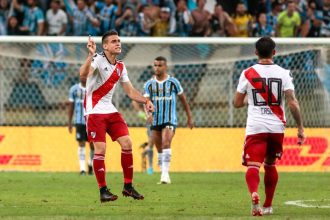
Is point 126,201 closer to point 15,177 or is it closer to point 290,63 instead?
point 15,177

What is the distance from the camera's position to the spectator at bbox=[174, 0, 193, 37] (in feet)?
91.5

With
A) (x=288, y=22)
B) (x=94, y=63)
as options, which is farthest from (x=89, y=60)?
(x=288, y=22)

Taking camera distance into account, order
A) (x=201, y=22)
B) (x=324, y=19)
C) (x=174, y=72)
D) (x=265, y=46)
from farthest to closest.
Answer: (x=324, y=19)
(x=201, y=22)
(x=174, y=72)
(x=265, y=46)

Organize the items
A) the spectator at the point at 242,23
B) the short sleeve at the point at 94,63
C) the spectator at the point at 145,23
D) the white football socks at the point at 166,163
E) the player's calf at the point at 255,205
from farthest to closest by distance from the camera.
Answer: the spectator at the point at 242,23
the spectator at the point at 145,23
the white football socks at the point at 166,163
the short sleeve at the point at 94,63
the player's calf at the point at 255,205

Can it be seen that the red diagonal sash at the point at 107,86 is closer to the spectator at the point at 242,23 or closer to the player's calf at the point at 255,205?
the player's calf at the point at 255,205

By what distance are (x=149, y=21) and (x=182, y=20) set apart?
2.97 ft

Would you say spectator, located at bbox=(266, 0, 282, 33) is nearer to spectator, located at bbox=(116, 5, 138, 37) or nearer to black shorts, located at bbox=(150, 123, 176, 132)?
spectator, located at bbox=(116, 5, 138, 37)

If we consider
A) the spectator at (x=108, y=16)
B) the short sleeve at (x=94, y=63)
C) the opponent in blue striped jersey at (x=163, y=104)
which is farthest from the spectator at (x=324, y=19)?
the short sleeve at (x=94, y=63)

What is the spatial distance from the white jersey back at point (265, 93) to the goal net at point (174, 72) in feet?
39.5

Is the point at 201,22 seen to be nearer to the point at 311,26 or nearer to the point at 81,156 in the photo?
the point at 311,26

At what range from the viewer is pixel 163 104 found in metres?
20.1

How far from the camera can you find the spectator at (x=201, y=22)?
27.9 meters

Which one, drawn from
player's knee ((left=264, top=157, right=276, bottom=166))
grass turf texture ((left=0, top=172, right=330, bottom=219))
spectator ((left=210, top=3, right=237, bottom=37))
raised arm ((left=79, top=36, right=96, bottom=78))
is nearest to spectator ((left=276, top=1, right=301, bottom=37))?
spectator ((left=210, top=3, right=237, bottom=37))

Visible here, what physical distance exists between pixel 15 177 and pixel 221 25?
9.25m
